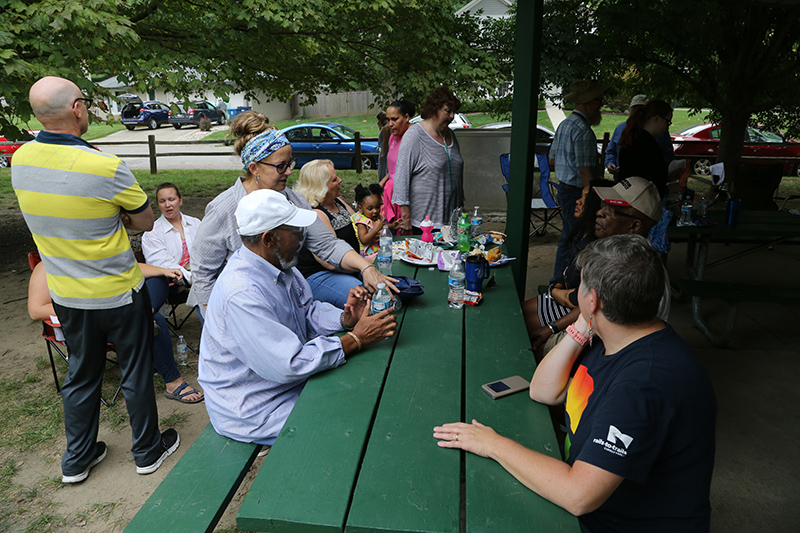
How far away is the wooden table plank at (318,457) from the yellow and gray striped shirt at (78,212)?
1.41 meters

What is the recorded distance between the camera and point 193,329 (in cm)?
496

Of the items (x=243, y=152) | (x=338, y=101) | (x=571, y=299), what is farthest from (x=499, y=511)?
(x=338, y=101)

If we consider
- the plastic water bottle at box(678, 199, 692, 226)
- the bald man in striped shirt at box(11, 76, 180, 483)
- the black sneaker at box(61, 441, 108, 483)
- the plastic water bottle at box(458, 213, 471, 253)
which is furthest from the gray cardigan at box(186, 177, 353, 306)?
the plastic water bottle at box(678, 199, 692, 226)

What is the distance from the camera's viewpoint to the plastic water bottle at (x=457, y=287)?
110 inches

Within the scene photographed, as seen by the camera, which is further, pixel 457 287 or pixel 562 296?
pixel 562 296

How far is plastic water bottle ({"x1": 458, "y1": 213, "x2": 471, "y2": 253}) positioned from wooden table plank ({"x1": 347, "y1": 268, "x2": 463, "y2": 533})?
115 cm

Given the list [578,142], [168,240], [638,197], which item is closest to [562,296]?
[638,197]

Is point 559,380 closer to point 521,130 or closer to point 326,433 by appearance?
point 326,433

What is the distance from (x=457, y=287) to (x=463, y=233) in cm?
106

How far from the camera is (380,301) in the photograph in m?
2.59

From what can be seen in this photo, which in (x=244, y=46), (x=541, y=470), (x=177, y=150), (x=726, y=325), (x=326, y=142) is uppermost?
(x=244, y=46)

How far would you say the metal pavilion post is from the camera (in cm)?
362

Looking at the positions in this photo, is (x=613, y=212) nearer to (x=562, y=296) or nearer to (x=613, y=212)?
(x=613, y=212)

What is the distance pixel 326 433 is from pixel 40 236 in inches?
76.3
